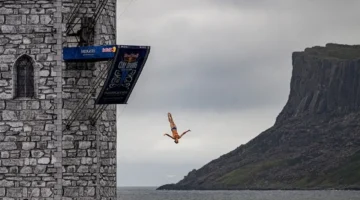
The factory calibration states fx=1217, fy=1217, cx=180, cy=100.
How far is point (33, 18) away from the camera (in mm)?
29016

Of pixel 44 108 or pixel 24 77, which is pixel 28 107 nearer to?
pixel 44 108

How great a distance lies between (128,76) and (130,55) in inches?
25.9

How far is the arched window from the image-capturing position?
29.1 meters

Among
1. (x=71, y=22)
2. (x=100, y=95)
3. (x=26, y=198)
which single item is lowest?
(x=26, y=198)

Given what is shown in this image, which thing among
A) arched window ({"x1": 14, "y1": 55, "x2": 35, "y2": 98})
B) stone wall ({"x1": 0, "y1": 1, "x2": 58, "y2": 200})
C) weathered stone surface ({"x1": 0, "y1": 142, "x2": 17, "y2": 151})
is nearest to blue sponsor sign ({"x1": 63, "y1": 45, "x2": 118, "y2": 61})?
stone wall ({"x1": 0, "y1": 1, "x2": 58, "y2": 200})

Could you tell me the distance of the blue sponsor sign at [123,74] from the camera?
91.3 ft

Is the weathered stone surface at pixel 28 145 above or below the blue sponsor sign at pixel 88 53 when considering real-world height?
below

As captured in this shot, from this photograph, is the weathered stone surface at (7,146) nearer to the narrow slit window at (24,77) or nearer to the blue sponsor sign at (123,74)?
the narrow slit window at (24,77)

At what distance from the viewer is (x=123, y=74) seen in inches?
1112

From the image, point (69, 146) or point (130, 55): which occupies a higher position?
point (130, 55)

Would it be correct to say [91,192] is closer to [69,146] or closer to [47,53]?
[69,146]

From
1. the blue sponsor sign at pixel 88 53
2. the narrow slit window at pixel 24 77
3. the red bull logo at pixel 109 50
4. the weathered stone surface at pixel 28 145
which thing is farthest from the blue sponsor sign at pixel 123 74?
the weathered stone surface at pixel 28 145

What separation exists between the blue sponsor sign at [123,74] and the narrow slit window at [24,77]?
67.1 inches

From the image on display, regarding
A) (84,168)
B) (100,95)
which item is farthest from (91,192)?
(100,95)
